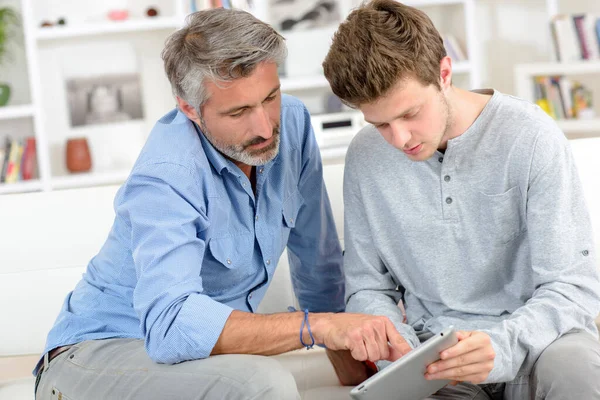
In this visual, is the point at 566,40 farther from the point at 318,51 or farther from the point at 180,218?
the point at 180,218

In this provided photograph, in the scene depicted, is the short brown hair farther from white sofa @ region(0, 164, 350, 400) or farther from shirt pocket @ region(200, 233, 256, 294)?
white sofa @ region(0, 164, 350, 400)

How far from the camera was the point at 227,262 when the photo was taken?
70.0 inches

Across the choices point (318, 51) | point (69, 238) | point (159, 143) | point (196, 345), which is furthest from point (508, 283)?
point (318, 51)

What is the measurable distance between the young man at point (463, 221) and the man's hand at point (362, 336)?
25 millimetres

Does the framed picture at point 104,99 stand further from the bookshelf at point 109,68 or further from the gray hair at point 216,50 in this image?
the gray hair at point 216,50

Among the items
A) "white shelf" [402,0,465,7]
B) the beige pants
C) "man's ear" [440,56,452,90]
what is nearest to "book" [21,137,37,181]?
"white shelf" [402,0,465,7]

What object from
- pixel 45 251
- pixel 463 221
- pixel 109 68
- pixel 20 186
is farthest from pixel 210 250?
pixel 109 68

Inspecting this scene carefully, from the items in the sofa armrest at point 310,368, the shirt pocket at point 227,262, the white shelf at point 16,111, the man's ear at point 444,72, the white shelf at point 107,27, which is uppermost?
the white shelf at point 107,27

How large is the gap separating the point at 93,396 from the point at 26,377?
0.53 m

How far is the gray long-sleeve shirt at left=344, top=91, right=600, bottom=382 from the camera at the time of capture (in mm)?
1581

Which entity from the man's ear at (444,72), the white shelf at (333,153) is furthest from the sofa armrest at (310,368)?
the white shelf at (333,153)

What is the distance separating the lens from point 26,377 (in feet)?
6.84

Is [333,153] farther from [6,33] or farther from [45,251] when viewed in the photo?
[45,251]

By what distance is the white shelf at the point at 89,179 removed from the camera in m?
4.40
